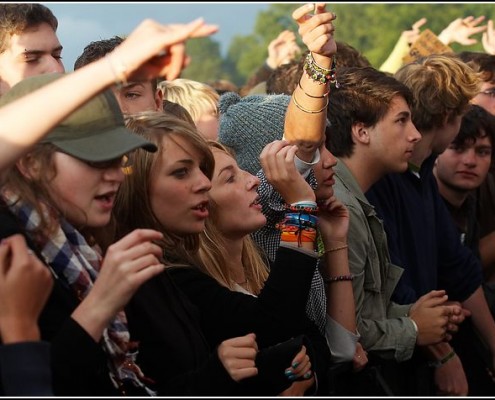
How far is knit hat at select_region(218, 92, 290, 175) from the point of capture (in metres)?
4.73

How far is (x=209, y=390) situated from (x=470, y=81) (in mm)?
3232

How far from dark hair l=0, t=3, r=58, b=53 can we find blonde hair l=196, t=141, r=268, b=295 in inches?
38.9

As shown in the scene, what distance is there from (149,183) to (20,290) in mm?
1147

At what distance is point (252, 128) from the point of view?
4.77m

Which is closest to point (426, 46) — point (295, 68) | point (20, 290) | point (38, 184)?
point (295, 68)

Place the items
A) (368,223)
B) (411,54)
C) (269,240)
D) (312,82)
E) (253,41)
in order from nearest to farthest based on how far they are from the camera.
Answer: (312,82) < (269,240) < (368,223) < (411,54) < (253,41)

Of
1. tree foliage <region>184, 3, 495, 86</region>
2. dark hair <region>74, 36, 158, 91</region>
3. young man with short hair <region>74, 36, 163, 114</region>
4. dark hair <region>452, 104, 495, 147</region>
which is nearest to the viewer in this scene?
young man with short hair <region>74, 36, 163, 114</region>

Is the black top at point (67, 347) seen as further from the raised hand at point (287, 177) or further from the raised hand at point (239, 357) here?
the raised hand at point (287, 177)

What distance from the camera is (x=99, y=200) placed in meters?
3.03

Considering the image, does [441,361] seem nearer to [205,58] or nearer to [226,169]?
[226,169]

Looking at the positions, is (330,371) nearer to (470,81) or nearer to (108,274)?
(108,274)

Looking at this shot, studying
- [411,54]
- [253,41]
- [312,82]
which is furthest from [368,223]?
[253,41]

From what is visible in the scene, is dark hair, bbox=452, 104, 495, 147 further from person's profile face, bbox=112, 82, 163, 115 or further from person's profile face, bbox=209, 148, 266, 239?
person's profile face, bbox=209, 148, 266, 239

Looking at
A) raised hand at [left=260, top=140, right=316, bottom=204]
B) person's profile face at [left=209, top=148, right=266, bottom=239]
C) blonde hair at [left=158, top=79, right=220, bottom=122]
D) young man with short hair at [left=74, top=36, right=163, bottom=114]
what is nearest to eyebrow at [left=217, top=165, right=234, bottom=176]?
person's profile face at [left=209, top=148, right=266, bottom=239]
